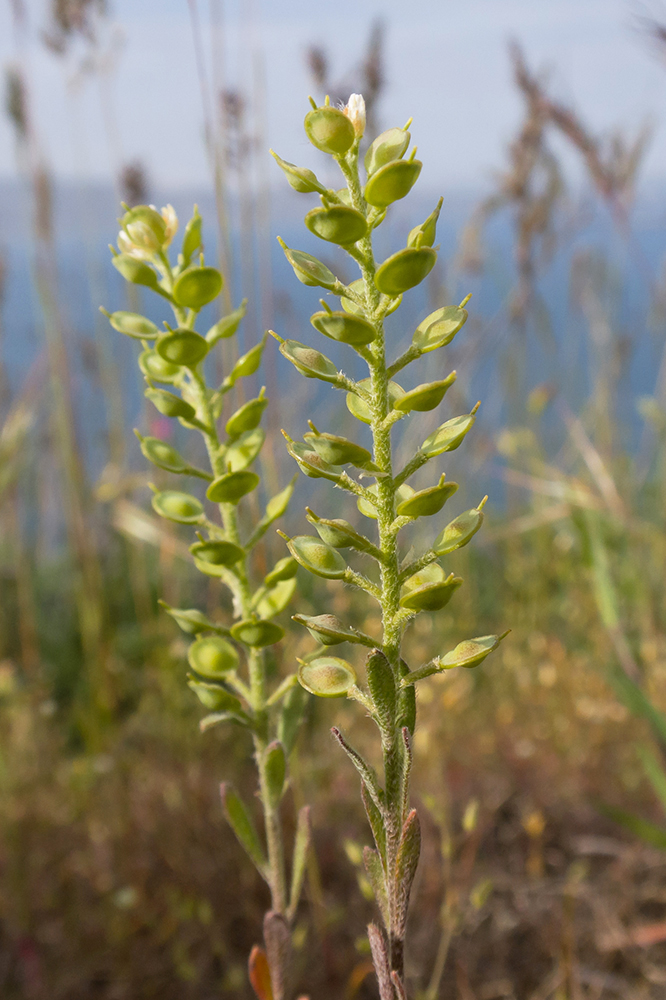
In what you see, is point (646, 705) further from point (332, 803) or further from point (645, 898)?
point (332, 803)

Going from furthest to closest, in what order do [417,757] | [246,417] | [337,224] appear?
[417,757], [246,417], [337,224]

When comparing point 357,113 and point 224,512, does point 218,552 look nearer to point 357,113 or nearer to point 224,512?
point 224,512

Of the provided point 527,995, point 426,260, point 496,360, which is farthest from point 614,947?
point 496,360

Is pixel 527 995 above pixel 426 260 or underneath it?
underneath

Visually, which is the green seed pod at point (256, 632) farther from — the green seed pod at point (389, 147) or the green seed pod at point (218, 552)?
the green seed pod at point (389, 147)

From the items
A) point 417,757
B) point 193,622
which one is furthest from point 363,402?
point 417,757
